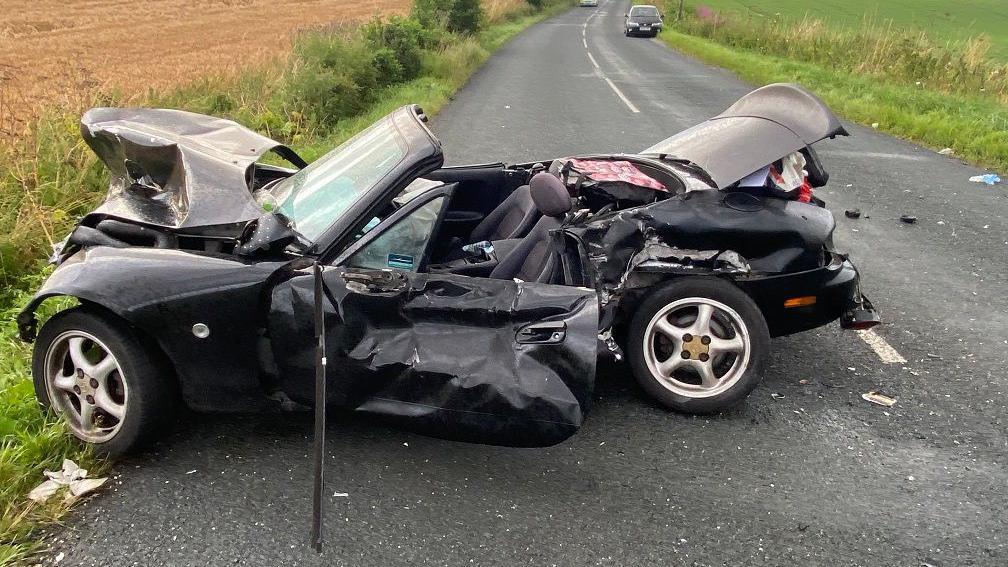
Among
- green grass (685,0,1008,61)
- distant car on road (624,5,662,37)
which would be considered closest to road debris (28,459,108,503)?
distant car on road (624,5,662,37)

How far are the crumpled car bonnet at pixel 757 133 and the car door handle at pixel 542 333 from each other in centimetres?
127

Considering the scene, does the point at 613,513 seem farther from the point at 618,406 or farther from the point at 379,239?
the point at 379,239

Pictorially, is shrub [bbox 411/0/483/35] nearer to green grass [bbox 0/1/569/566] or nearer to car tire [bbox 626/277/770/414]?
green grass [bbox 0/1/569/566]

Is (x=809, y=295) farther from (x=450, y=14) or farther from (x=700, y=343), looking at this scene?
(x=450, y=14)

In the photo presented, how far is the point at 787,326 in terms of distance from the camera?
3818mm

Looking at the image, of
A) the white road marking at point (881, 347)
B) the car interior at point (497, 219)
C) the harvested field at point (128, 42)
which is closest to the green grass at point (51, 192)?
the harvested field at point (128, 42)

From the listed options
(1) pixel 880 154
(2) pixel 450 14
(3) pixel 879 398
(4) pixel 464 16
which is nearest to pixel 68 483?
(3) pixel 879 398

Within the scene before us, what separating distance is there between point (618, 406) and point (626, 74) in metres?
17.3

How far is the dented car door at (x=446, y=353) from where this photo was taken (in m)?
3.00

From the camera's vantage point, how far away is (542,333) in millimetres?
3086

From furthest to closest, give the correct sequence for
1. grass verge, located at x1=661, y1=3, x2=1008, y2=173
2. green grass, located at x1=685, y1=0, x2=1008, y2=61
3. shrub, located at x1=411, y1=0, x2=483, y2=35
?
green grass, located at x1=685, y1=0, x2=1008, y2=61, shrub, located at x1=411, y1=0, x2=483, y2=35, grass verge, located at x1=661, y1=3, x2=1008, y2=173

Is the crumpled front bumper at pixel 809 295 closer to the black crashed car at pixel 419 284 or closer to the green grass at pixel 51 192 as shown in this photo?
the black crashed car at pixel 419 284

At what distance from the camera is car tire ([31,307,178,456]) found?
3.13 metres

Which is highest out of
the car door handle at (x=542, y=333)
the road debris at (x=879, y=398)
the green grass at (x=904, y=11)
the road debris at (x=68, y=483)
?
the car door handle at (x=542, y=333)
